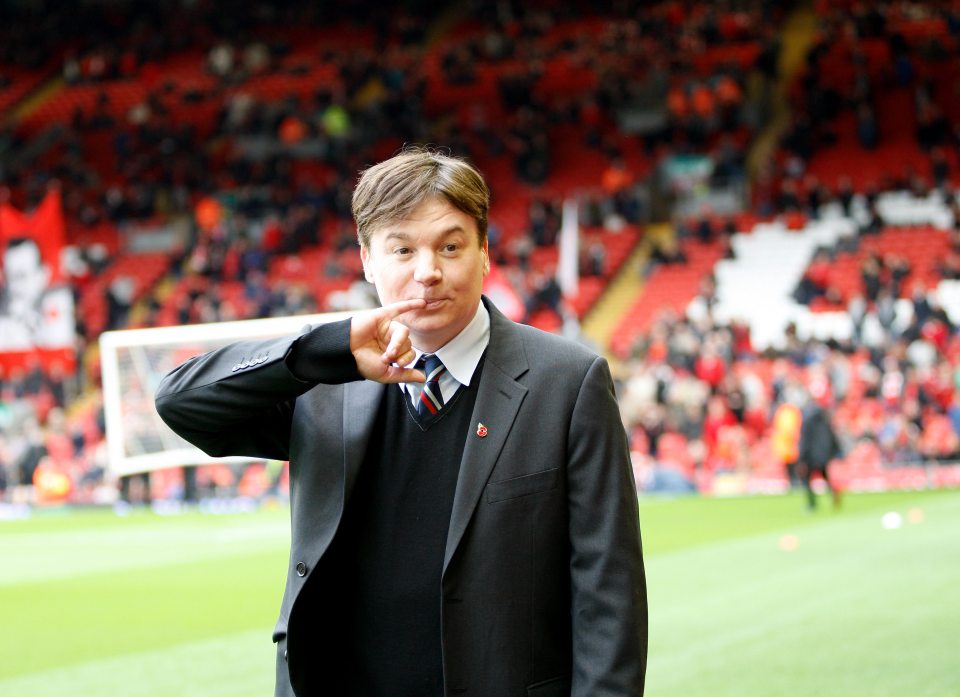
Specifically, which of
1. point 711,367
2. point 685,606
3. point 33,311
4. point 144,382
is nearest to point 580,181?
point 711,367

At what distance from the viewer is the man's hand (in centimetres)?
301

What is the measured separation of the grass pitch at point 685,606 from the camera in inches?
331

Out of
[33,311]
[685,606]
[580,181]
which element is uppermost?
[580,181]

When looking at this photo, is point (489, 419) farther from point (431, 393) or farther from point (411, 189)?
point (411, 189)

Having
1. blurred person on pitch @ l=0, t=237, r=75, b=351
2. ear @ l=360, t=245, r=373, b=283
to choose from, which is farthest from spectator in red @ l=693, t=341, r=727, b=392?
ear @ l=360, t=245, r=373, b=283

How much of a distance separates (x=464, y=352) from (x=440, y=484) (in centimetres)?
30

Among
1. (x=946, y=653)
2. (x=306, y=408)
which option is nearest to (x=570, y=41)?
(x=946, y=653)

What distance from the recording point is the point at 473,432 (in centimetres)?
313

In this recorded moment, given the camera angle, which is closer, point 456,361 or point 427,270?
point 427,270

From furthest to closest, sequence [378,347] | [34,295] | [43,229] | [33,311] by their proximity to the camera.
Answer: [43,229] < [34,295] < [33,311] < [378,347]

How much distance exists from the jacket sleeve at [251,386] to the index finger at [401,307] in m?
0.09

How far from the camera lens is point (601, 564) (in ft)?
10.2

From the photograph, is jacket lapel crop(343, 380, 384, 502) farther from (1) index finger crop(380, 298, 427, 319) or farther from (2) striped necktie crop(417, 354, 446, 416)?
(1) index finger crop(380, 298, 427, 319)

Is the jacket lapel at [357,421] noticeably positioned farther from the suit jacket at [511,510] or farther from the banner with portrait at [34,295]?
the banner with portrait at [34,295]
